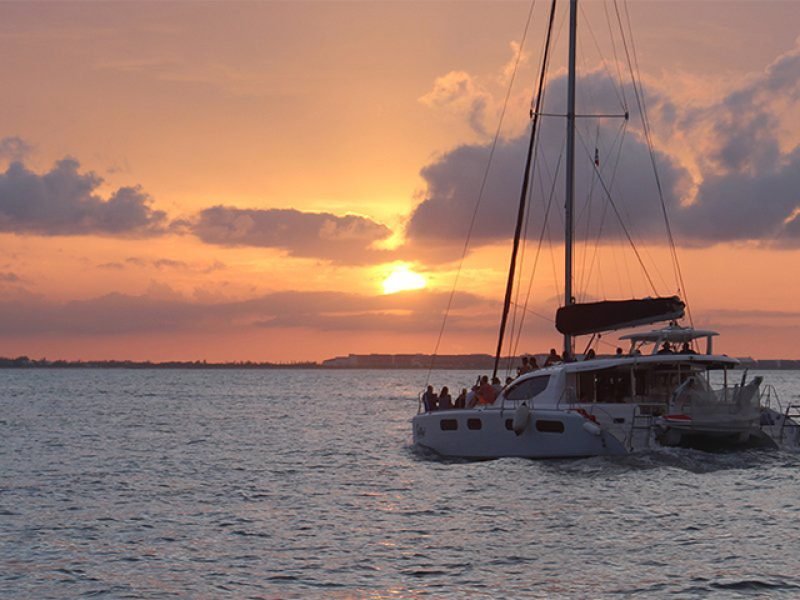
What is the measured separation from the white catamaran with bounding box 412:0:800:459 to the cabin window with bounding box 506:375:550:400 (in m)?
0.03

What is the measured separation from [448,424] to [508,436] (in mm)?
2699

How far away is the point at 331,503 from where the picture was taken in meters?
29.0

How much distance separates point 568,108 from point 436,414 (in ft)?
39.0

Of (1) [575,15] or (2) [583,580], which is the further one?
(1) [575,15]

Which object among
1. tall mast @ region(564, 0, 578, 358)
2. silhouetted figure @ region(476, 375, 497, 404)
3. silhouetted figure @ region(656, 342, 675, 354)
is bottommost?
silhouetted figure @ region(476, 375, 497, 404)

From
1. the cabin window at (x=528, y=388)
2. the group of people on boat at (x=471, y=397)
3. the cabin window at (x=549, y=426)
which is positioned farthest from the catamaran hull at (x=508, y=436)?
the group of people on boat at (x=471, y=397)

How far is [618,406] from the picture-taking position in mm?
33375

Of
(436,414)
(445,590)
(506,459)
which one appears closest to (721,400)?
(506,459)

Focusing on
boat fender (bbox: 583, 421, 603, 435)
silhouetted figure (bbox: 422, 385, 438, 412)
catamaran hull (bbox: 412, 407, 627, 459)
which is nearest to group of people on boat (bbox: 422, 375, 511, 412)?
silhouetted figure (bbox: 422, 385, 438, 412)

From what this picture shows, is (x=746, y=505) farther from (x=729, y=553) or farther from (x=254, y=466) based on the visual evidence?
(x=254, y=466)

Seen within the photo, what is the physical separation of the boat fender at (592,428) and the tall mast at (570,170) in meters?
4.87

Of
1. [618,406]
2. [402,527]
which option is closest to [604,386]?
[618,406]

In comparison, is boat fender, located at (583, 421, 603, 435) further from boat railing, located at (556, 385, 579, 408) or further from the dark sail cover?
the dark sail cover

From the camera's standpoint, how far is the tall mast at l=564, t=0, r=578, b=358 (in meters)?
37.8
